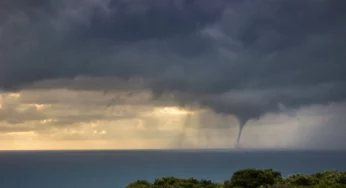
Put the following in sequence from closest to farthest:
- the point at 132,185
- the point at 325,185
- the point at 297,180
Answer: the point at 325,185 → the point at 297,180 → the point at 132,185

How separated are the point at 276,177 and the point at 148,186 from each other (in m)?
16.7

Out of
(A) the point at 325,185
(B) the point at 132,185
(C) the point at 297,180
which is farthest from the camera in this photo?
(B) the point at 132,185

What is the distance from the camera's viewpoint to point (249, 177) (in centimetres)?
5384

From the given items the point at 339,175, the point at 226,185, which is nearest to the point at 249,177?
the point at 226,185

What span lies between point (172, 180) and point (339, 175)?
67.3 feet

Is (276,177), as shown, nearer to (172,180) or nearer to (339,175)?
(339,175)

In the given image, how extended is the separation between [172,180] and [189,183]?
2777 millimetres

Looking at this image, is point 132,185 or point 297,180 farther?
point 132,185

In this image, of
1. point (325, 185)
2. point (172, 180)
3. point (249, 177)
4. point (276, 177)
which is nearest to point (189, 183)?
point (172, 180)

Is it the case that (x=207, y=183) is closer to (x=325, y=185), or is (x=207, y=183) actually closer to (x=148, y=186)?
(x=148, y=186)

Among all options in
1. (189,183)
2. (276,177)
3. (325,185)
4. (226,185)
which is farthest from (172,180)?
(325,185)

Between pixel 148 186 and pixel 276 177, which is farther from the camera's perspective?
pixel 276 177

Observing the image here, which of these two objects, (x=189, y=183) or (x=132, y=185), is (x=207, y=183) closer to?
(x=189, y=183)

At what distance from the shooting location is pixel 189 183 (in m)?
55.1
